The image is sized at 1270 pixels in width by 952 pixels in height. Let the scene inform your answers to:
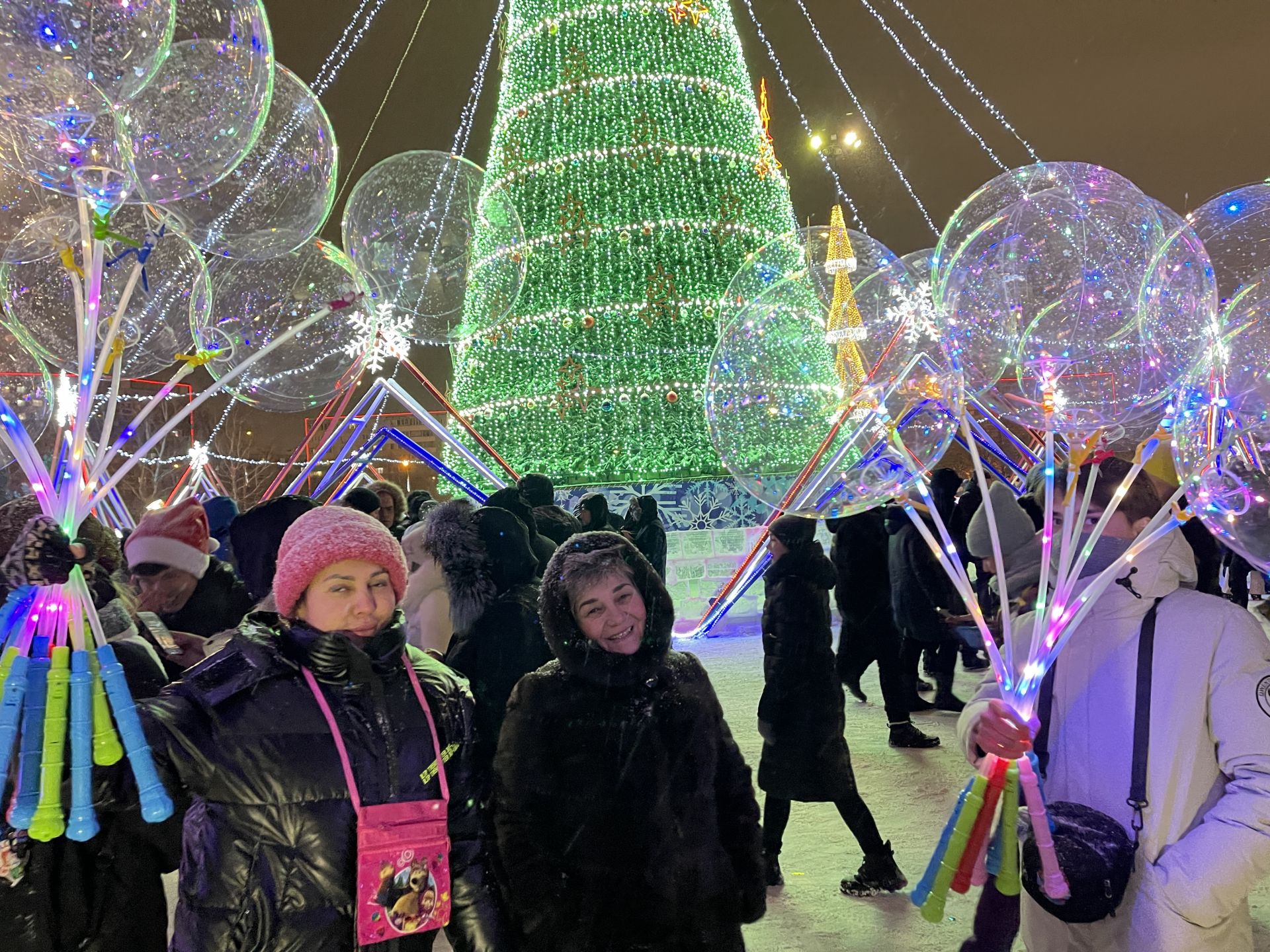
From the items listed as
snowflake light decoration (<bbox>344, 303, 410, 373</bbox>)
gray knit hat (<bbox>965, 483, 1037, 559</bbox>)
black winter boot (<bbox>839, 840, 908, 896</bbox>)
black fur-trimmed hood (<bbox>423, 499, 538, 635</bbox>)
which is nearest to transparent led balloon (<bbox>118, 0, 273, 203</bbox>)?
black fur-trimmed hood (<bbox>423, 499, 538, 635</bbox>)

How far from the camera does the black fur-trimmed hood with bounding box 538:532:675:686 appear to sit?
246cm

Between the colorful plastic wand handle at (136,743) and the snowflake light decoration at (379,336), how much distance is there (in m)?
2.81

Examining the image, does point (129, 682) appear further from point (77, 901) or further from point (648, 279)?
point (648, 279)

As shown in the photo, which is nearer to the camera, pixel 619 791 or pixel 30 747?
pixel 30 747

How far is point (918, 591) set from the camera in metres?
7.31

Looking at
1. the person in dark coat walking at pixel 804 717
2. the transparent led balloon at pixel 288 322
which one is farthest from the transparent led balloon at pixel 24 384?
the person in dark coat walking at pixel 804 717

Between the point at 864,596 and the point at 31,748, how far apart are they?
5909mm

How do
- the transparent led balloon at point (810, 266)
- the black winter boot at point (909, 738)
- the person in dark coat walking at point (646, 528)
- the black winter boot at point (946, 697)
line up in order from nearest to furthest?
the transparent led balloon at point (810, 266) < the black winter boot at point (909, 738) < the person in dark coat walking at point (646, 528) < the black winter boot at point (946, 697)

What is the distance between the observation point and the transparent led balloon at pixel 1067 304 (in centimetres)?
301

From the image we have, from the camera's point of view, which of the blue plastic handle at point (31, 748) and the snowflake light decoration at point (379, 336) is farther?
the snowflake light decoration at point (379, 336)

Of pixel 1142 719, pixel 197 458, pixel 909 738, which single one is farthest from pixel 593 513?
pixel 197 458

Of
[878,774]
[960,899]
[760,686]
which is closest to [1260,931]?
[960,899]

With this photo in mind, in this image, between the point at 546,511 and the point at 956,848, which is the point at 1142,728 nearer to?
the point at 956,848

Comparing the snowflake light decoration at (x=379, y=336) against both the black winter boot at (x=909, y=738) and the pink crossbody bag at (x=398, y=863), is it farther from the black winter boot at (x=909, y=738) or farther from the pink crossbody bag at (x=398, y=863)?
the black winter boot at (x=909, y=738)
